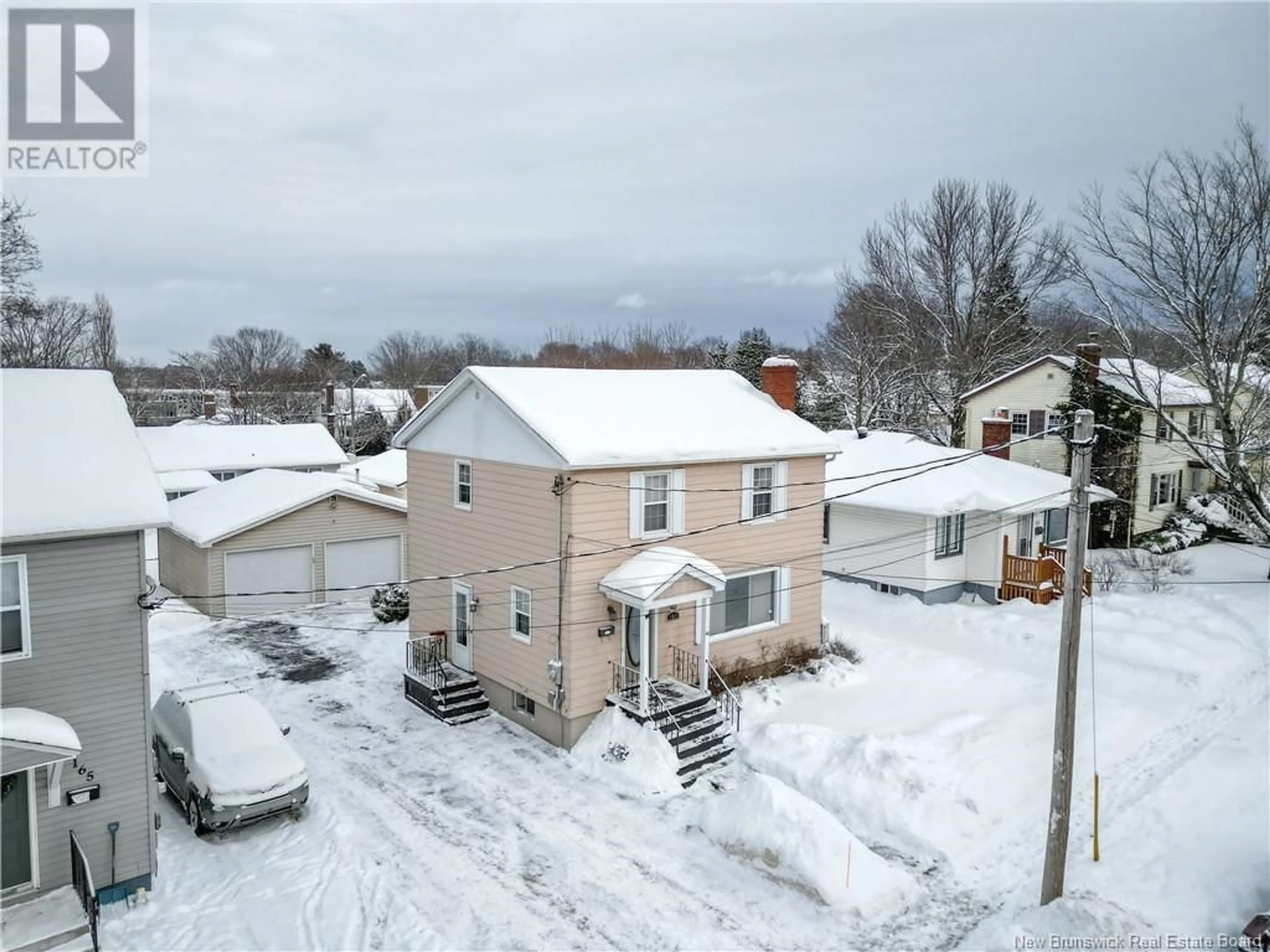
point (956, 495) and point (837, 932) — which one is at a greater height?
point (956, 495)

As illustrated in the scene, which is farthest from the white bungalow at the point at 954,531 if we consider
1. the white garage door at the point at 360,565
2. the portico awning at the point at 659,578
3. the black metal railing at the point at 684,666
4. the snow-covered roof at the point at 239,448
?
the snow-covered roof at the point at 239,448

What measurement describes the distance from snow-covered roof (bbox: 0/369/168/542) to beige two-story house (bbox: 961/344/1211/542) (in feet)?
88.3

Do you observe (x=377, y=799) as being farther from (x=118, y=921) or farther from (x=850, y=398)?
(x=850, y=398)

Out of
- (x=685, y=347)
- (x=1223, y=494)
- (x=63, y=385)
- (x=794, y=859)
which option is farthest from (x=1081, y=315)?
(x=685, y=347)

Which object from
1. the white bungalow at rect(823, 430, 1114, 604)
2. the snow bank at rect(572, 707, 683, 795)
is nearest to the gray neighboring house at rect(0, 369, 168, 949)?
the snow bank at rect(572, 707, 683, 795)

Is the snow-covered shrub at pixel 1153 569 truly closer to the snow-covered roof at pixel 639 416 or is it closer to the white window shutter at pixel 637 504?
the snow-covered roof at pixel 639 416

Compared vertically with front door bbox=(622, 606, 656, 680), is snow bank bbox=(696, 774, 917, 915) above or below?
below

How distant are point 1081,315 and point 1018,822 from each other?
1979cm

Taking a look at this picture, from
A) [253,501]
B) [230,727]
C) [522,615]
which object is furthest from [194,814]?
[253,501]

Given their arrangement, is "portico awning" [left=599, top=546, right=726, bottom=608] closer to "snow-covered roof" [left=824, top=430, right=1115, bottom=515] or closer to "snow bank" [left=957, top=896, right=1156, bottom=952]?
"snow-covered roof" [left=824, top=430, right=1115, bottom=515]

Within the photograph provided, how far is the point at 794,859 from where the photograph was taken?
11.8 m

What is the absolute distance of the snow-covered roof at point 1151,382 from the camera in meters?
27.2

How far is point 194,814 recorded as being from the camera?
1332 centimetres

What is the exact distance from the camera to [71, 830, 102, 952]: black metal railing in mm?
10312
